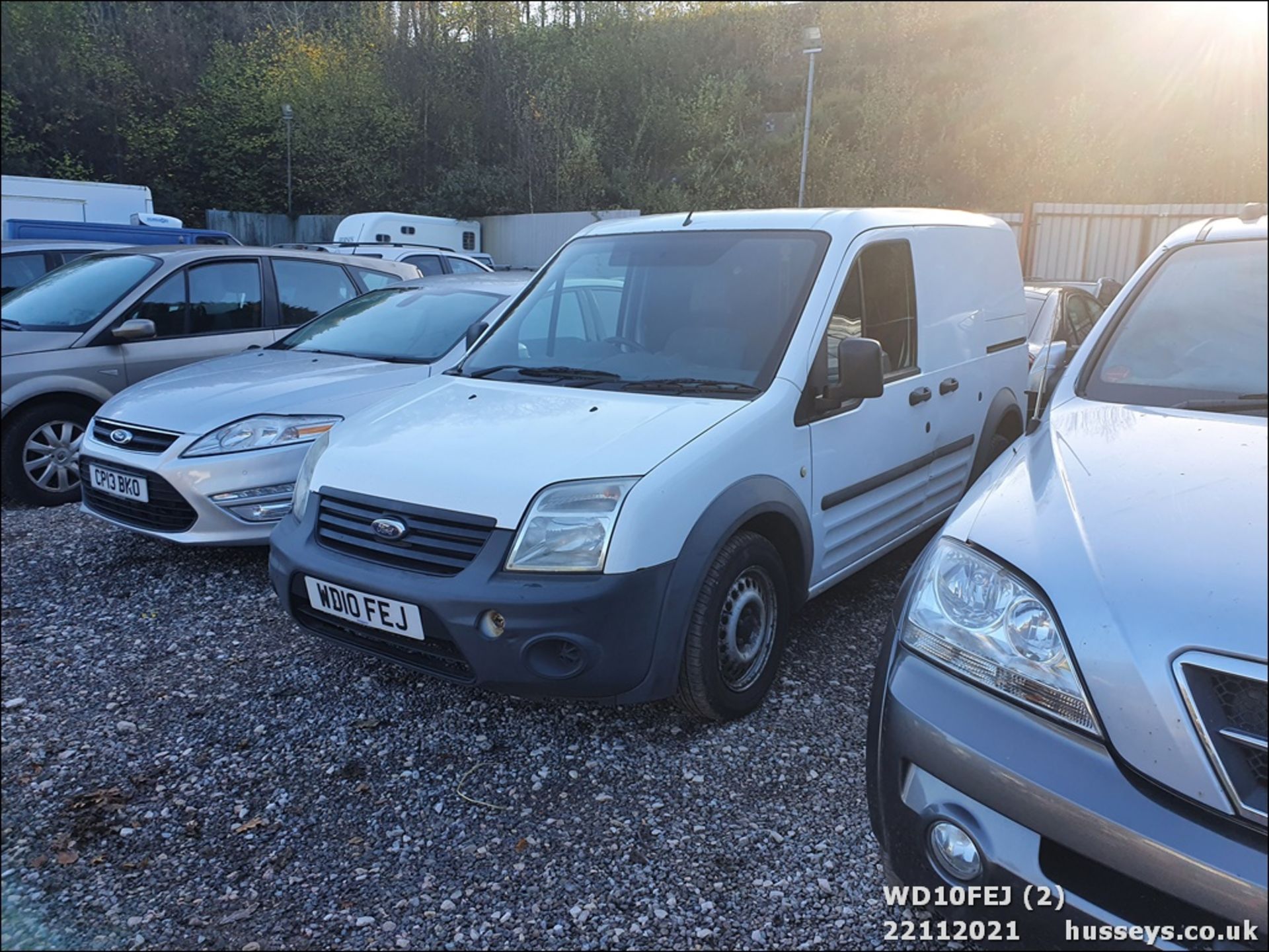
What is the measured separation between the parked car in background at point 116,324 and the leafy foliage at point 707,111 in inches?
33.5

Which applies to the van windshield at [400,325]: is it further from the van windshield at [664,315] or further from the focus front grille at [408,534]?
the focus front grille at [408,534]

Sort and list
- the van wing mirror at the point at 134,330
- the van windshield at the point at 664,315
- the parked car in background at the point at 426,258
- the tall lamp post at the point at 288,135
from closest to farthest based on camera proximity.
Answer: the van windshield at the point at 664,315 < the van wing mirror at the point at 134,330 < the parked car in background at the point at 426,258 < the tall lamp post at the point at 288,135

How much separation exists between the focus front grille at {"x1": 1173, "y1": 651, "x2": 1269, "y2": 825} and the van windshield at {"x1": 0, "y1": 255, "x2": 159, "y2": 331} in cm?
633

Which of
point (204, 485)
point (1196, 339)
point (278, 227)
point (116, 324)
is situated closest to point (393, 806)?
point (204, 485)

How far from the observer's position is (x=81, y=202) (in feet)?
42.9

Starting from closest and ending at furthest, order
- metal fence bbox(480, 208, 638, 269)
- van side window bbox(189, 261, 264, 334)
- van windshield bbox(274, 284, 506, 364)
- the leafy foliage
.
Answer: van windshield bbox(274, 284, 506, 364) → van side window bbox(189, 261, 264, 334) → the leafy foliage → metal fence bbox(480, 208, 638, 269)

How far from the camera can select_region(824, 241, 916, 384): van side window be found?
132 inches

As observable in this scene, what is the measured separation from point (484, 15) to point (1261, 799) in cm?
2970

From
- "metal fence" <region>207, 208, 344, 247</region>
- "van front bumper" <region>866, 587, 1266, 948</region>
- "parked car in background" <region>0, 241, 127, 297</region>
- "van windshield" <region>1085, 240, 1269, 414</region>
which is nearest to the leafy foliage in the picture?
"metal fence" <region>207, 208, 344, 247</region>

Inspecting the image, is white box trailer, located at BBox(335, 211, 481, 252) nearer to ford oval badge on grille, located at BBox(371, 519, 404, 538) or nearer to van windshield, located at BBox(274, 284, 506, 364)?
van windshield, located at BBox(274, 284, 506, 364)

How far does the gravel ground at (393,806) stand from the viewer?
211cm

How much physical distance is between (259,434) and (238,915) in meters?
2.64

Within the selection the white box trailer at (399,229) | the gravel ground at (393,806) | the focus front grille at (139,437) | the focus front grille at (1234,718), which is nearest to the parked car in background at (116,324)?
the focus front grille at (139,437)

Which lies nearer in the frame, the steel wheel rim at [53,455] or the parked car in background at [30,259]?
the steel wheel rim at [53,455]
